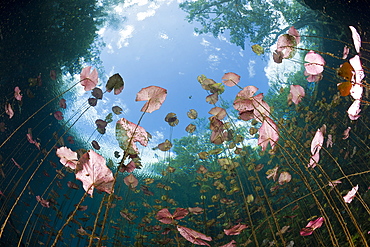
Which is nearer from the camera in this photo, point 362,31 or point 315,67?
point 315,67

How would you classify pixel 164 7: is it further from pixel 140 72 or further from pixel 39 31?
pixel 39 31

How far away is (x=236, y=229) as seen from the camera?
1.30 metres

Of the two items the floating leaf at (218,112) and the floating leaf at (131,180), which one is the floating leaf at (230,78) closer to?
the floating leaf at (218,112)

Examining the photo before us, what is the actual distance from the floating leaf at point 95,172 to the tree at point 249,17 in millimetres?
7984

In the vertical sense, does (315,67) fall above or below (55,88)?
below

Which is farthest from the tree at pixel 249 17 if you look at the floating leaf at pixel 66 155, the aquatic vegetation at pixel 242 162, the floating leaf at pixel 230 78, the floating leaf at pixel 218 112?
the floating leaf at pixel 66 155

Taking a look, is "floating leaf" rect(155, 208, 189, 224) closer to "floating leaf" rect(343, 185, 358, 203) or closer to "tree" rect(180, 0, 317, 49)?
"floating leaf" rect(343, 185, 358, 203)

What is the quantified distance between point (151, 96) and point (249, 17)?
798 cm

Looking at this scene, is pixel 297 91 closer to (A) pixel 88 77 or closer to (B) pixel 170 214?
(B) pixel 170 214

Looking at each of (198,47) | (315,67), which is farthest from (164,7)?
(315,67)

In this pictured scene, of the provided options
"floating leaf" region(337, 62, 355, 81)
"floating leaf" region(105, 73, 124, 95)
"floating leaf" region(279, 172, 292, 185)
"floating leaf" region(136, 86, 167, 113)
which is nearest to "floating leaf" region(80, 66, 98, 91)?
"floating leaf" region(105, 73, 124, 95)

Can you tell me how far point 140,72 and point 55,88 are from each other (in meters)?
7.93

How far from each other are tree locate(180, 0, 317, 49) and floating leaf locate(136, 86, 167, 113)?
7.51m

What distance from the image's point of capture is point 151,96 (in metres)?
1.04
